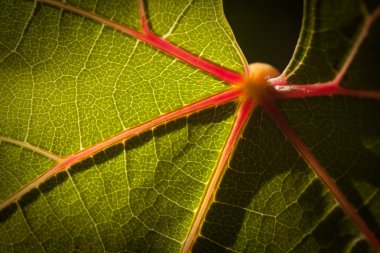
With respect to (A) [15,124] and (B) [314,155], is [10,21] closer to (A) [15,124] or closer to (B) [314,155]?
(A) [15,124]

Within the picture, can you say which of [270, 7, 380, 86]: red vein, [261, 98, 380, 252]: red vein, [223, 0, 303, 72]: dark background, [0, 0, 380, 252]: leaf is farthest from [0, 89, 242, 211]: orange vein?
[223, 0, 303, 72]: dark background

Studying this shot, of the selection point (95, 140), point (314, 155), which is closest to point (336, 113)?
point (314, 155)

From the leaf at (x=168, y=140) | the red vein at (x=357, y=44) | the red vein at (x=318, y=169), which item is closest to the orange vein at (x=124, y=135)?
the leaf at (x=168, y=140)

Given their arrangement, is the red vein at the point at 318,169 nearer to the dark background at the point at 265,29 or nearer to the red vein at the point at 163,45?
the red vein at the point at 163,45

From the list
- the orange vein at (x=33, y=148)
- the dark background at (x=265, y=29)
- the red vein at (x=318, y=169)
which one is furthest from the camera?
the dark background at (x=265, y=29)

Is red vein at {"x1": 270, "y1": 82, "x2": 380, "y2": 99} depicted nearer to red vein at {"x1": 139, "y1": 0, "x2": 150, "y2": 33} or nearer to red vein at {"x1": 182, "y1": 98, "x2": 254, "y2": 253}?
red vein at {"x1": 182, "y1": 98, "x2": 254, "y2": 253}
